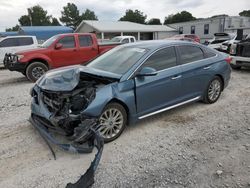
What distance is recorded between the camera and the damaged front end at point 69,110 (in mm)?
3068

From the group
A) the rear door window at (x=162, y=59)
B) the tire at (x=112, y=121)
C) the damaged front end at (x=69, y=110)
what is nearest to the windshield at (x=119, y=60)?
the rear door window at (x=162, y=59)

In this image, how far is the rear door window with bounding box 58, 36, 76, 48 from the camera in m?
8.77

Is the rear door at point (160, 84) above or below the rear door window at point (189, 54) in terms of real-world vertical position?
below

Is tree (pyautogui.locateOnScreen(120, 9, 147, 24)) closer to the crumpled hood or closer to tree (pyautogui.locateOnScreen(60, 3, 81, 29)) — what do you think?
tree (pyautogui.locateOnScreen(60, 3, 81, 29))

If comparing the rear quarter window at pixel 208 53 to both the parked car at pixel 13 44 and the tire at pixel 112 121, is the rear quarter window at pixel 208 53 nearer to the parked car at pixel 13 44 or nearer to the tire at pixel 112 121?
the tire at pixel 112 121

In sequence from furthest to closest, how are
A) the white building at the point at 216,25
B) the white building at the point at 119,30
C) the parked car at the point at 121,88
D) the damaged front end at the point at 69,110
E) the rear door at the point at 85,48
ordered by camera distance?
the white building at the point at 119,30 → the white building at the point at 216,25 → the rear door at the point at 85,48 → the parked car at the point at 121,88 → the damaged front end at the point at 69,110

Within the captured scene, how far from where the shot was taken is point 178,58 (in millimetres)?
4395

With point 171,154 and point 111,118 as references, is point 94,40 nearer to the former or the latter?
point 111,118

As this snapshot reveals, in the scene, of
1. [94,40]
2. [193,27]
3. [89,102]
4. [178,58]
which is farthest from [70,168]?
[193,27]

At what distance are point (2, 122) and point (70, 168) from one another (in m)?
2.43

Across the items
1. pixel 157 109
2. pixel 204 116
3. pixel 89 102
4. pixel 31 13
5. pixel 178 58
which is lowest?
pixel 204 116

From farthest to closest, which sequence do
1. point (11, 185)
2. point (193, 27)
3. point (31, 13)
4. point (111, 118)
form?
point (31, 13)
point (193, 27)
point (111, 118)
point (11, 185)

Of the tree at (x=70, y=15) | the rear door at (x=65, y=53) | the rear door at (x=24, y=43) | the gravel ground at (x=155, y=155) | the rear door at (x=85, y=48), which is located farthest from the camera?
the tree at (x=70, y=15)

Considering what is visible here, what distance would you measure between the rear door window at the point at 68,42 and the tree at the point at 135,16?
212 feet
